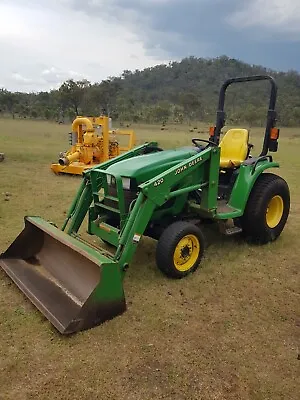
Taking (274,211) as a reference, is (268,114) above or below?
above

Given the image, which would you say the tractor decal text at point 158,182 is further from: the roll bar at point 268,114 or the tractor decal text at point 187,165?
the roll bar at point 268,114

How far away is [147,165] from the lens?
174 inches

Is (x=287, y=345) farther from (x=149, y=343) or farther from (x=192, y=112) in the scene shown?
(x=192, y=112)

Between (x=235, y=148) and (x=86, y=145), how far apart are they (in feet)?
19.9

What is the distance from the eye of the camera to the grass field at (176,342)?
2748 mm

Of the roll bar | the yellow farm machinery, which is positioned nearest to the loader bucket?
the roll bar

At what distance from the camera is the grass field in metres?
2.75

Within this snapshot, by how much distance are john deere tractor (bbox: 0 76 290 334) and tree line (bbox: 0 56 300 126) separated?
62.1 feet

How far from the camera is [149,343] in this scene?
3.23 m

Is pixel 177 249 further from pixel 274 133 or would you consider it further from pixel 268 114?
pixel 268 114

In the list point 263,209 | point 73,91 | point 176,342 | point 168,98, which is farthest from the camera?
point 168,98

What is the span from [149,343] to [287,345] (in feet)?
3.70

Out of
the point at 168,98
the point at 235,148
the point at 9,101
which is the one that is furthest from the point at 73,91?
the point at 235,148

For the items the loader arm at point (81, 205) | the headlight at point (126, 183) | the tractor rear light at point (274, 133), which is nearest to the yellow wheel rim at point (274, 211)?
the tractor rear light at point (274, 133)
